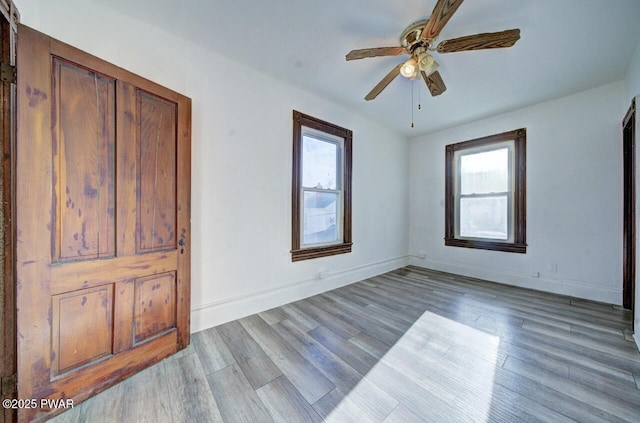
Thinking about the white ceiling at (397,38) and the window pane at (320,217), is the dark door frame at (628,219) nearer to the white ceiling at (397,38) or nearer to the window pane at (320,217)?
the white ceiling at (397,38)

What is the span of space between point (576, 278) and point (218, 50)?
5.14 m

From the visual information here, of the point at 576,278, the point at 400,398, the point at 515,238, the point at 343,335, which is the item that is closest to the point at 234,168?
the point at 343,335

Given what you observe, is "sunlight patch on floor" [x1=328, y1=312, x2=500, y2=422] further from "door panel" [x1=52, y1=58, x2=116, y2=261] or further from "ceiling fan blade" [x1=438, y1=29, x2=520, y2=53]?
"ceiling fan blade" [x1=438, y1=29, x2=520, y2=53]

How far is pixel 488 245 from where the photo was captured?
3721mm

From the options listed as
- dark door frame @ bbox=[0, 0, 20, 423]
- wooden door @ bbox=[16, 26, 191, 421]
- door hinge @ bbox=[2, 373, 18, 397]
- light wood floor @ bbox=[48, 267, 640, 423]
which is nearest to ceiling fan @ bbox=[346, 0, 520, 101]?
wooden door @ bbox=[16, 26, 191, 421]

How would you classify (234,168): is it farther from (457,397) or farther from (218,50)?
(457,397)

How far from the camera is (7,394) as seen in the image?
1.17m

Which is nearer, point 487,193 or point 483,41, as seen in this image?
point 483,41

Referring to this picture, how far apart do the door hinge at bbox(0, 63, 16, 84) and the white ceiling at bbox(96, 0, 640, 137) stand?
3.22 feet

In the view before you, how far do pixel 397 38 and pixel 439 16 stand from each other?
60 cm

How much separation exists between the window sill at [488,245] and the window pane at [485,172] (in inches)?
33.8

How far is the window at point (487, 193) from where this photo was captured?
135 inches

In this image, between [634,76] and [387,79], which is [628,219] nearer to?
[634,76]

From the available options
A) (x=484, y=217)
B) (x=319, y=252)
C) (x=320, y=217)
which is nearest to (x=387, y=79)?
(x=320, y=217)
